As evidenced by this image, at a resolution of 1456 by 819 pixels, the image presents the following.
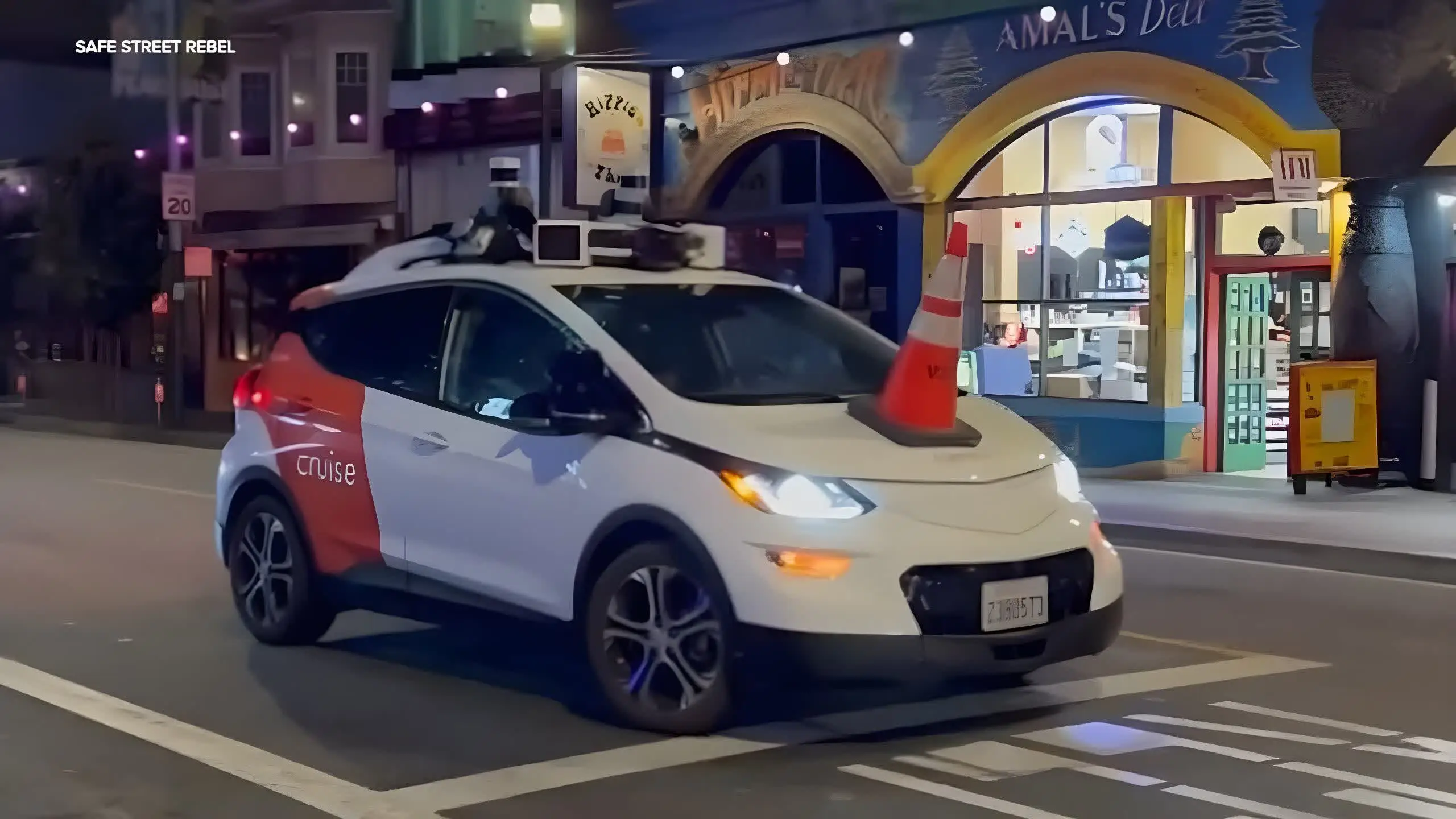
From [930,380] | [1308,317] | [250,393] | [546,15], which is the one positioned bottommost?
[250,393]

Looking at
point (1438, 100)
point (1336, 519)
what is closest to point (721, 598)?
point (1336, 519)

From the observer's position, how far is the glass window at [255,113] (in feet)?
111

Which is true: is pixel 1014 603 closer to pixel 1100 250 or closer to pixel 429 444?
pixel 429 444

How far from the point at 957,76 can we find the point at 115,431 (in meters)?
16.8

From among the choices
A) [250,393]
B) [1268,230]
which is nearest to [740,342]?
[250,393]

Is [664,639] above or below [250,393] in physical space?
below

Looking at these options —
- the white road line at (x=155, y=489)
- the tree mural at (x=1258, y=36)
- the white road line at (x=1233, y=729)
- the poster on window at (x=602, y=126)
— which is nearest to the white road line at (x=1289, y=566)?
the white road line at (x=1233, y=729)

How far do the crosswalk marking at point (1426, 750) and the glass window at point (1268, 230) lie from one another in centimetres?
1177

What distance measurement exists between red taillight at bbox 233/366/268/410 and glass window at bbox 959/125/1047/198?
38.2ft

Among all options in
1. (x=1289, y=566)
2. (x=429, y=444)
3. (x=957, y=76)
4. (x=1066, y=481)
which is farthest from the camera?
(x=957, y=76)

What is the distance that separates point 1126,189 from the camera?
18234 mm

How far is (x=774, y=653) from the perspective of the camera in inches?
257

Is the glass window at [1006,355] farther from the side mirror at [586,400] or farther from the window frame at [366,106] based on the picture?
the window frame at [366,106]

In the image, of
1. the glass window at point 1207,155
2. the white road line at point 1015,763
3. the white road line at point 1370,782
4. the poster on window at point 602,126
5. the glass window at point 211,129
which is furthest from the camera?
the glass window at point 211,129
